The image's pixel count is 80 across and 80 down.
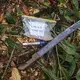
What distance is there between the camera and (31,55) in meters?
1.85

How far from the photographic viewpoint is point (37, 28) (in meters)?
1.88

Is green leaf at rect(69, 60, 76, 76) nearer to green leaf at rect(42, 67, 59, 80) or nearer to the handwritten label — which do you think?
green leaf at rect(42, 67, 59, 80)

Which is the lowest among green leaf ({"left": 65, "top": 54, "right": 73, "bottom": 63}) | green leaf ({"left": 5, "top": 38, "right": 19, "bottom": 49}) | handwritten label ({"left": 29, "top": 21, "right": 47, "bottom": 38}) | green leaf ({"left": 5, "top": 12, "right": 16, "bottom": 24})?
green leaf ({"left": 65, "top": 54, "right": 73, "bottom": 63})

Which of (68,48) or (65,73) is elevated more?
(68,48)

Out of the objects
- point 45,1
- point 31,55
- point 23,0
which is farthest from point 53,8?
point 31,55

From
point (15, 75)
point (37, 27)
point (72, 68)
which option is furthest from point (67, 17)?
point (15, 75)

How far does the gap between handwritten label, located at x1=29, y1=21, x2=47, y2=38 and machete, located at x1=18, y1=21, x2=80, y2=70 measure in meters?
0.11

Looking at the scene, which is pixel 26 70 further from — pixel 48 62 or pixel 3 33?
pixel 3 33

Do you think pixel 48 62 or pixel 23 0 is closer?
pixel 48 62

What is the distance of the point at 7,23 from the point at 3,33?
0.08 meters

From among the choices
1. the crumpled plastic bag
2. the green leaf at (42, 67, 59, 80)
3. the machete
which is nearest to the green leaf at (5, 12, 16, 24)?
the crumpled plastic bag

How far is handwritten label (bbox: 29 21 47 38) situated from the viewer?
1878 millimetres

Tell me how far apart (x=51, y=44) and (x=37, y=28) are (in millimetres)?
145

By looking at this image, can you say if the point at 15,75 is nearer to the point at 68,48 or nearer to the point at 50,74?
the point at 50,74
